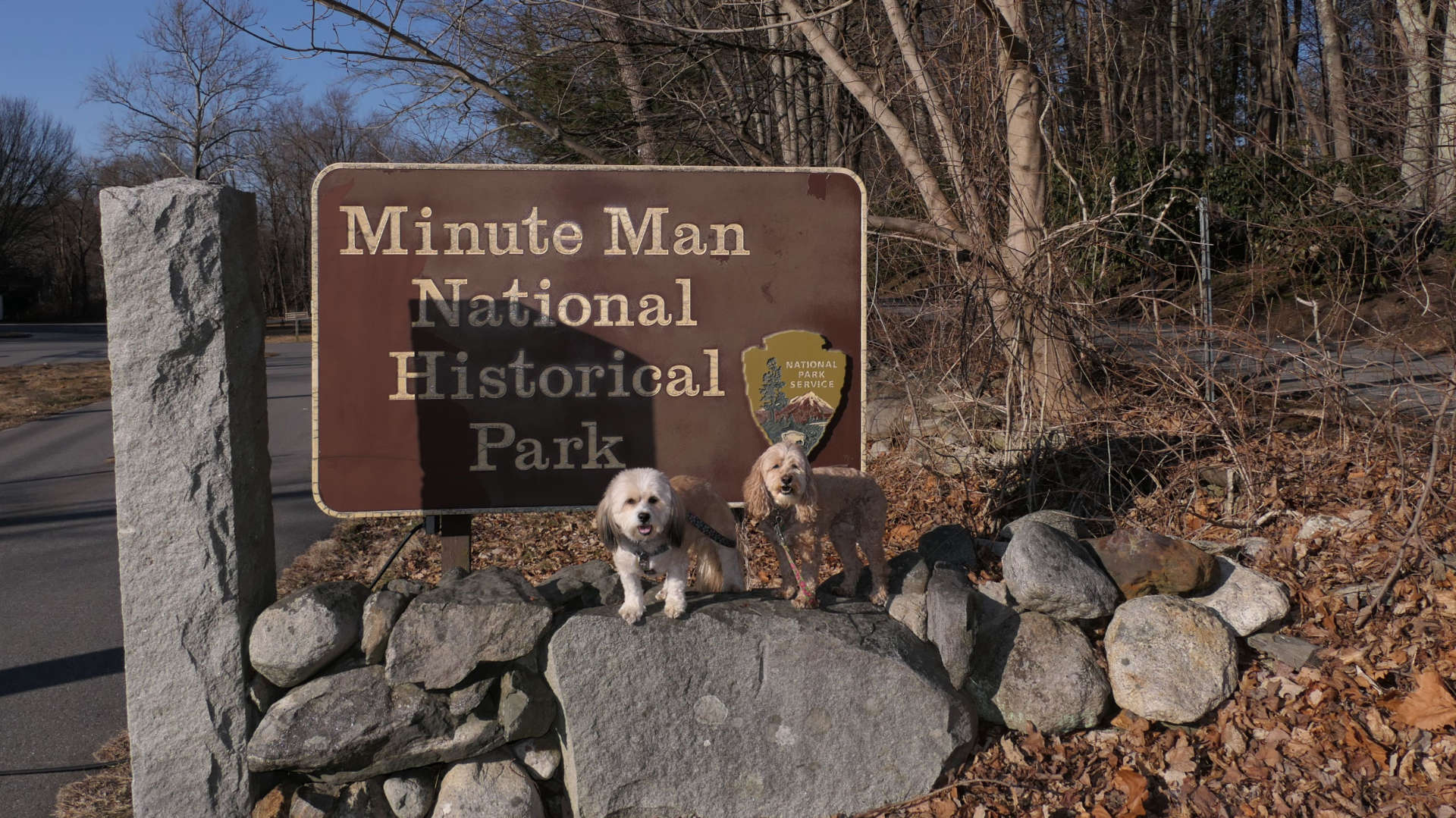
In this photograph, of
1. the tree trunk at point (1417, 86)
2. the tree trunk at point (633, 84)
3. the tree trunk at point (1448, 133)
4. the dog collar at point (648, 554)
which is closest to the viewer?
the dog collar at point (648, 554)

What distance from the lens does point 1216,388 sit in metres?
7.00

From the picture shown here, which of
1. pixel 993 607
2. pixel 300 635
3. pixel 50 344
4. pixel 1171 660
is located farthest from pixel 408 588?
pixel 50 344

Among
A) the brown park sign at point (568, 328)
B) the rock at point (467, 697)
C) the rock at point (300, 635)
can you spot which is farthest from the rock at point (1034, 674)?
the rock at point (300, 635)

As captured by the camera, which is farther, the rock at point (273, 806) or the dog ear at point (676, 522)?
the rock at point (273, 806)

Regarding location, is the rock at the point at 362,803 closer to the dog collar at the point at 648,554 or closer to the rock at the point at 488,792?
the rock at the point at 488,792

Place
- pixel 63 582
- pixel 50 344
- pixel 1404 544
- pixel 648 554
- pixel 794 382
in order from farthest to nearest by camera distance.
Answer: pixel 50 344 → pixel 63 582 → pixel 794 382 → pixel 1404 544 → pixel 648 554

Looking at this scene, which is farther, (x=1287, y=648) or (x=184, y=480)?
(x=1287, y=648)

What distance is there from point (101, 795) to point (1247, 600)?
16.5 ft

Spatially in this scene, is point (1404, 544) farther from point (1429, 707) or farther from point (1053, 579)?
point (1053, 579)

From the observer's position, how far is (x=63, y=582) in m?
7.26

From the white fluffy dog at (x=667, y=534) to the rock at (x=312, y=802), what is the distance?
1.37 metres

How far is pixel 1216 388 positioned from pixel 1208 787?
403 cm

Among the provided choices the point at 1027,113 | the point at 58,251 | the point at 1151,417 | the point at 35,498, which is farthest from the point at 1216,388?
the point at 58,251

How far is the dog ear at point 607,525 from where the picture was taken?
3.38 metres
